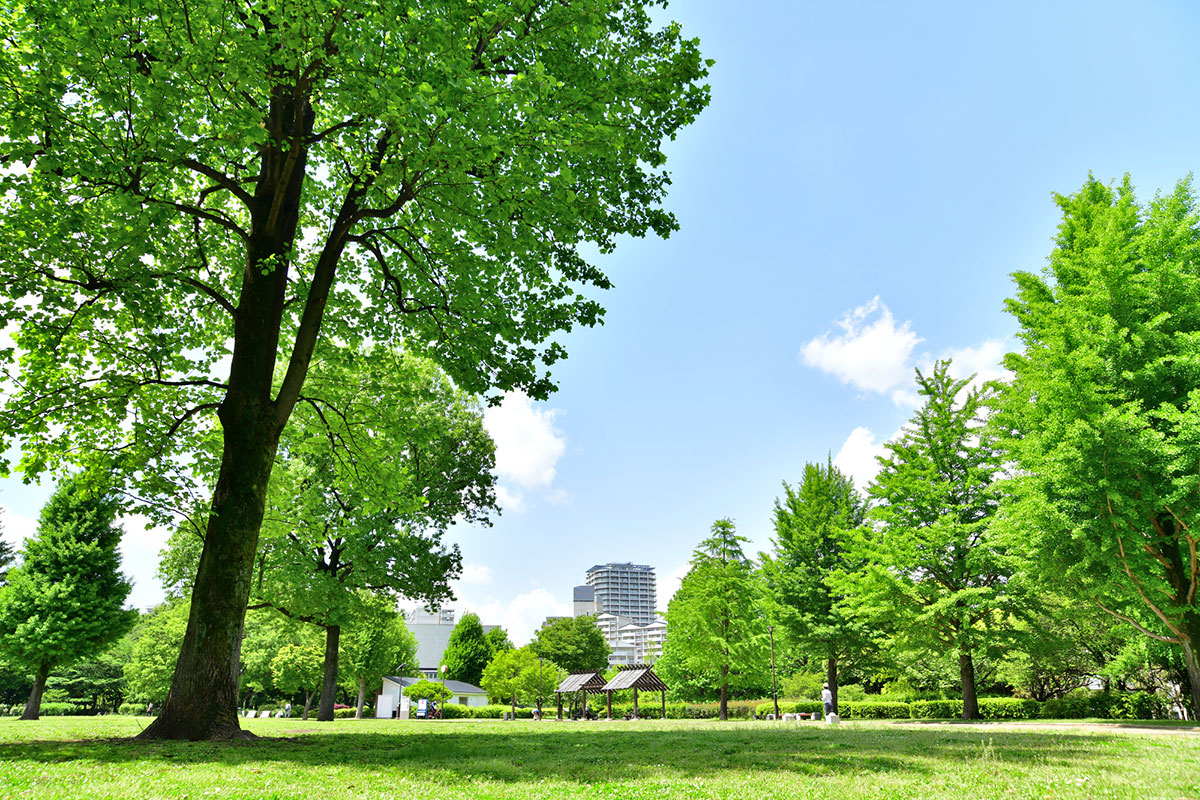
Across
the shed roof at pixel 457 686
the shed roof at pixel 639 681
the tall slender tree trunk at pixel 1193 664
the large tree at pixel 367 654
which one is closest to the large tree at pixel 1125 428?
the tall slender tree trunk at pixel 1193 664

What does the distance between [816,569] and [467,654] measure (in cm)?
5526

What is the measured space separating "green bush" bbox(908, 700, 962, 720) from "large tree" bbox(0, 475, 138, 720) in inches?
1515

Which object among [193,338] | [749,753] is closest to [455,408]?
[193,338]

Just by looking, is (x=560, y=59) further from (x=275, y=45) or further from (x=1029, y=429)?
(x=1029, y=429)

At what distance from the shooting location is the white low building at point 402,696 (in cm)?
5688

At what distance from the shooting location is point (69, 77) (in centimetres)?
1013

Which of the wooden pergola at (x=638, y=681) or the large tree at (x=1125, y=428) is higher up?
the large tree at (x=1125, y=428)

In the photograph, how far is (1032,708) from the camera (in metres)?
28.7

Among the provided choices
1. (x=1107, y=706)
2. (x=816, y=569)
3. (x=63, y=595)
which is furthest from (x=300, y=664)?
(x=1107, y=706)

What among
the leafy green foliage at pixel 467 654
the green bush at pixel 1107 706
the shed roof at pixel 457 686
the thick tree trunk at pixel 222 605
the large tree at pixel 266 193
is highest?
the large tree at pixel 266 193

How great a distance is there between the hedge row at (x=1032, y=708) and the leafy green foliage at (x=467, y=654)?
53.9 m

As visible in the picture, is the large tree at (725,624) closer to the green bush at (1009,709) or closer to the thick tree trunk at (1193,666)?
the green bush at (1009,709)

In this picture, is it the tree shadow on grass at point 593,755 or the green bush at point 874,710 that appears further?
the green bush at point 874,710

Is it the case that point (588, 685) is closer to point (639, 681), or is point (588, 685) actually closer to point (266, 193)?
point (639, 681)
